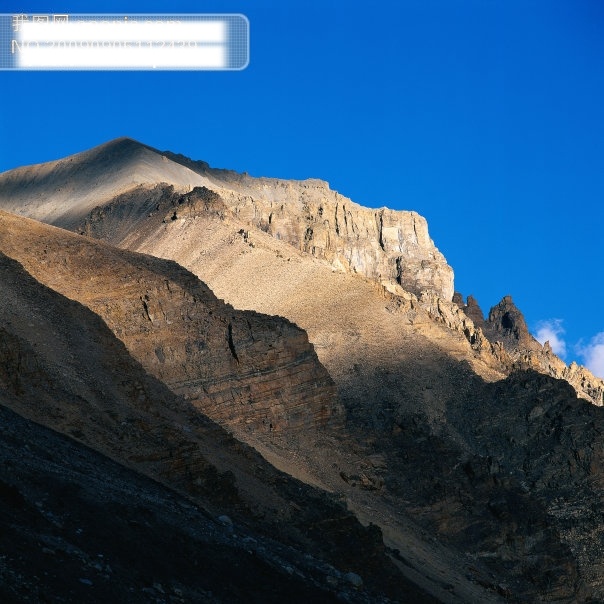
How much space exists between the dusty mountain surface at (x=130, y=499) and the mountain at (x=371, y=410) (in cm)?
38

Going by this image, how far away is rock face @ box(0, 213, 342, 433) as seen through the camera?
76.9m

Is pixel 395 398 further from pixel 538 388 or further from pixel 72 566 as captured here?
pixel 72 566

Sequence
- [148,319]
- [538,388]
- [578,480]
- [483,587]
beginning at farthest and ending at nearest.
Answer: [538,388]
[578,480]
[148,319]
[483,587]

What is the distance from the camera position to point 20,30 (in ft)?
124

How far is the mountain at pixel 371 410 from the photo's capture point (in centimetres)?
7388

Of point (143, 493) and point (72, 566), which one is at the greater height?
point (143, 493)

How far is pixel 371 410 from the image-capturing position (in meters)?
95.6

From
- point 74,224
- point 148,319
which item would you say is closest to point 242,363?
point 148,319

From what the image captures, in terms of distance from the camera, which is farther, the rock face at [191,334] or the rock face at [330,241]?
the rock face at [330,241]

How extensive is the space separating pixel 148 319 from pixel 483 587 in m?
21.4

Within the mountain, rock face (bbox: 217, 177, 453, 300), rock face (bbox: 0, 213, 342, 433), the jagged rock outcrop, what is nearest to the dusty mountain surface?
the mountain

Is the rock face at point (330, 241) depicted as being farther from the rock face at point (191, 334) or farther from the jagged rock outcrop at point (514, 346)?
the rock face at point (191, 334)

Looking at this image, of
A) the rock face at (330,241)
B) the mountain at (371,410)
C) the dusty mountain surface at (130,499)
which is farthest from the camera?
the rock face at (330,241)

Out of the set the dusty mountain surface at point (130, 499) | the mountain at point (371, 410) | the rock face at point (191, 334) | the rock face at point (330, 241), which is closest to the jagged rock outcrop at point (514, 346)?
the mountain at point (371, 410)
